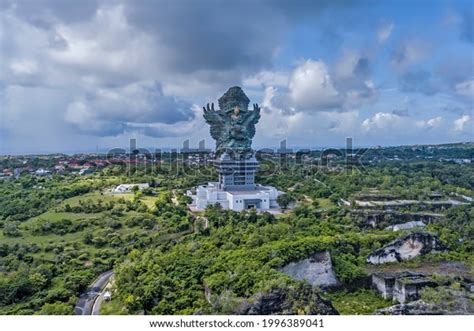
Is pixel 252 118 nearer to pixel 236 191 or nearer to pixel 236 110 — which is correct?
pixel 236 110

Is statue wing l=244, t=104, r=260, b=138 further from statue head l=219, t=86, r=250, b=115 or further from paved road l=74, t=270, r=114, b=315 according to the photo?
paved road l=74, t=270, r=114, b=315

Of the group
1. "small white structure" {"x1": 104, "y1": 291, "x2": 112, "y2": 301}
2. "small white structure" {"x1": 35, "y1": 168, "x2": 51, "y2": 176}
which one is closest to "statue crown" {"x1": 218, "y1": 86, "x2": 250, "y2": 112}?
"small white structure" {"x1": 104, "y1": 291, "x2": 112, "y2": 301}

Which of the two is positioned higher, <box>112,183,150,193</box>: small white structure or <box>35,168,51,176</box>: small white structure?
<box>35,168,51,176</box>: small white structure

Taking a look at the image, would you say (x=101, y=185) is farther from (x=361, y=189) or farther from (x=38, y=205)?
(x=361, y=189)

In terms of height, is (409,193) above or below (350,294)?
above

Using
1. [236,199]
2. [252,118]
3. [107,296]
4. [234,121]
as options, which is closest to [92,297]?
[107,296]

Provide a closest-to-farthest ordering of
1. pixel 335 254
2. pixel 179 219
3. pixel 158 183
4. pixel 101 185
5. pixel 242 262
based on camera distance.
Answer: pixel 242 262
pixel 335 254
pixel 179 219
pixel 101 185
pixel 158 183

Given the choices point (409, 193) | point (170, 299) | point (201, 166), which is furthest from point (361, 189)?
point (170, 299)
